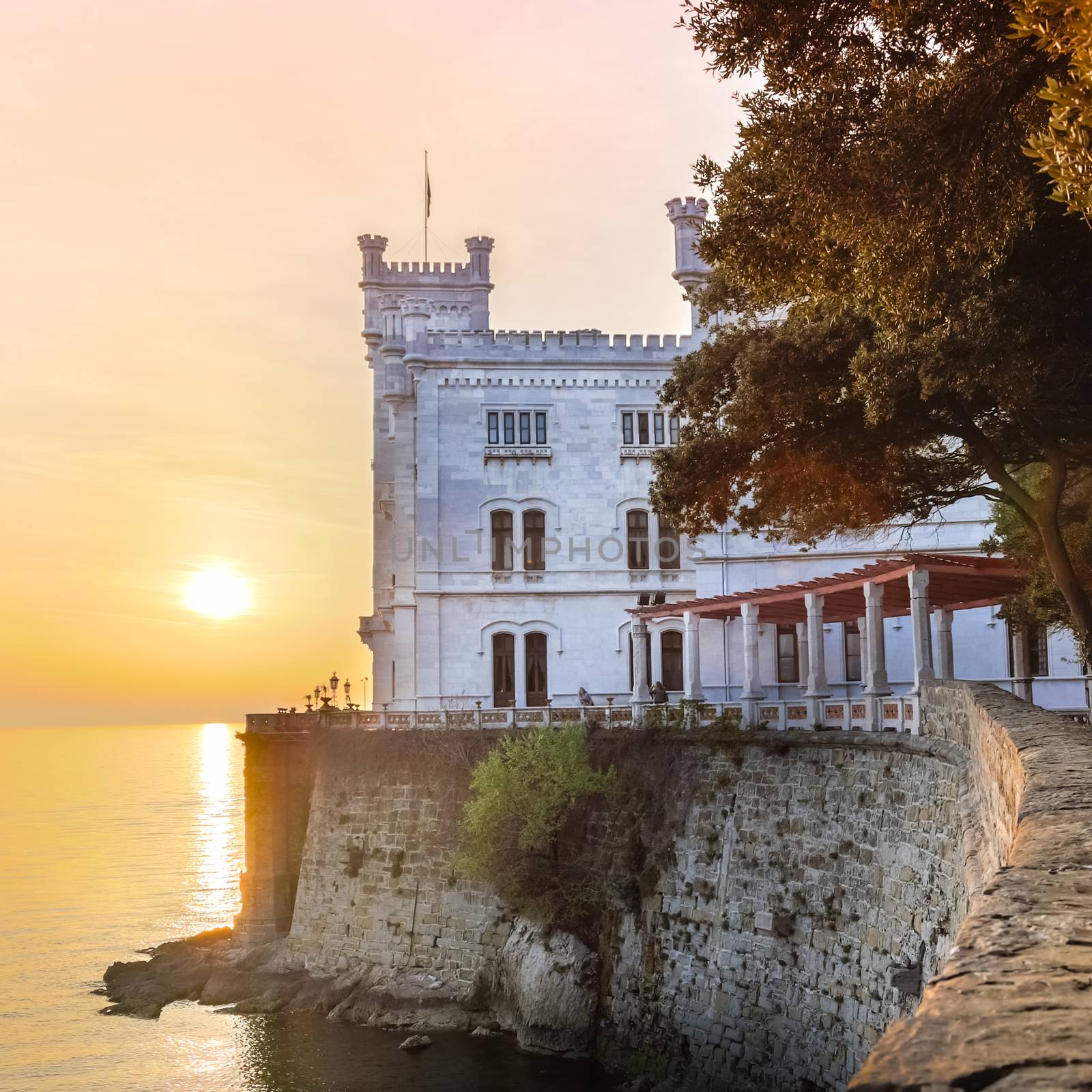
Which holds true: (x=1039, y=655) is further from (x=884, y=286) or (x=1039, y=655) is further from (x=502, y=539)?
(x=884, y=286)

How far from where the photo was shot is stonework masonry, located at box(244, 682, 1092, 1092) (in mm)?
4539

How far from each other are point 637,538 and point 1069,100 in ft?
110

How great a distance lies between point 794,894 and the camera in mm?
22406

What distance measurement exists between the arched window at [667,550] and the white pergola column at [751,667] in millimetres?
12429

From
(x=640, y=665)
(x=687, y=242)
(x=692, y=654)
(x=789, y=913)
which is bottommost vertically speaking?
(x=789, y=913)

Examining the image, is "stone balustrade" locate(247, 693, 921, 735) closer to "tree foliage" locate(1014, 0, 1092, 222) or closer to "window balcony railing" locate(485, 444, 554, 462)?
"window balcony railing" locate(485, 444, 554, 462)

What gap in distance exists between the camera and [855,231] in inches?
531

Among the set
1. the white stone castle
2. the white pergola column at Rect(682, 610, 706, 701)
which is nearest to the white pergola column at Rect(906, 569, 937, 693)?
the white pergola column at Rect(682, 610, 706, 701)

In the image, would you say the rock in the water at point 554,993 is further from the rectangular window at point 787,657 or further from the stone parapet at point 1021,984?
the stone parapet at point 1021,984

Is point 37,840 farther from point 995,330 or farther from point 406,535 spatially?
point 995,330

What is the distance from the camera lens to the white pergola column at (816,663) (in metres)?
24.8

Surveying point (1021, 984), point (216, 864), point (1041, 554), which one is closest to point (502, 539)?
point (1041, 554)

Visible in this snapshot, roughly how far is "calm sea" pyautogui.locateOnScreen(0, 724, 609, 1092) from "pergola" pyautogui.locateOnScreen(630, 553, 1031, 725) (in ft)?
30.6

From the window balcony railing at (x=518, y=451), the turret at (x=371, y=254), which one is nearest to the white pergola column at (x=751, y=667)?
the window balcony railing at (x=518, y=451)
